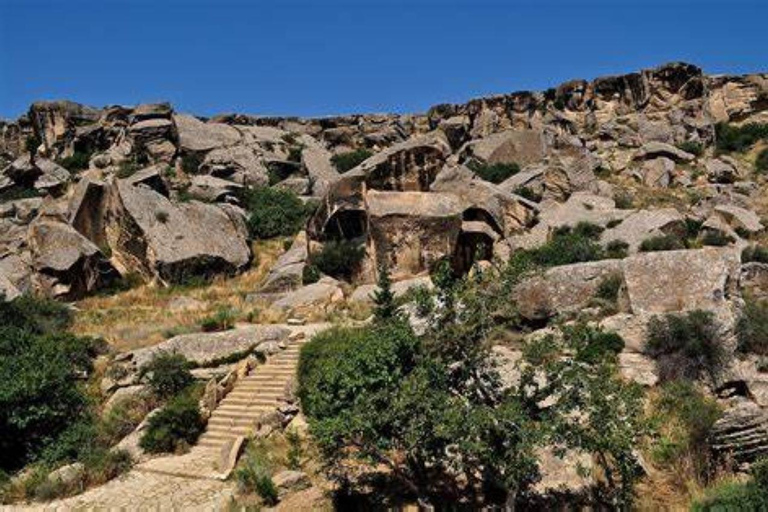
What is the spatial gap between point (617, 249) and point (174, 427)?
53.0 feet

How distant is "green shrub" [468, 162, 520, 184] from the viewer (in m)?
38.2

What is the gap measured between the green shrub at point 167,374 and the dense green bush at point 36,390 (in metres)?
1.55

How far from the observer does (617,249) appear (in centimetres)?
2316

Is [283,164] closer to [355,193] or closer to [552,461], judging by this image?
[355,193]

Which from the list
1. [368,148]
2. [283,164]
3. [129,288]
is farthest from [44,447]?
[368,148]

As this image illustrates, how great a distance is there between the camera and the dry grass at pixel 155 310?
20.5 m

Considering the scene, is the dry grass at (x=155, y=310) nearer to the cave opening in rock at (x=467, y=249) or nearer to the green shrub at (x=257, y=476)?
the cave opening in rock at (x=467, y=249)

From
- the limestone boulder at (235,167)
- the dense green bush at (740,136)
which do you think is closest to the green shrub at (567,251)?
the limestone boulder at (235,167)

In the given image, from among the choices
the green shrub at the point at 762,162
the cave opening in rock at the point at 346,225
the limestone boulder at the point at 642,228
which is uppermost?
the green shrub at the point at 762,162

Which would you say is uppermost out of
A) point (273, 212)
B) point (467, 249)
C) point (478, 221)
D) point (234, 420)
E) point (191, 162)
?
point (191, 162)

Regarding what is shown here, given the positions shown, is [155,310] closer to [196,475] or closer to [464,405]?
[196,475]

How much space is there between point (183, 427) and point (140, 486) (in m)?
2.06

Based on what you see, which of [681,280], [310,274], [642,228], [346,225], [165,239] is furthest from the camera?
[165,239]

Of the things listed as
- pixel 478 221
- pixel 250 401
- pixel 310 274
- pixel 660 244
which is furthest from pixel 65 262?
pixel 660 244
